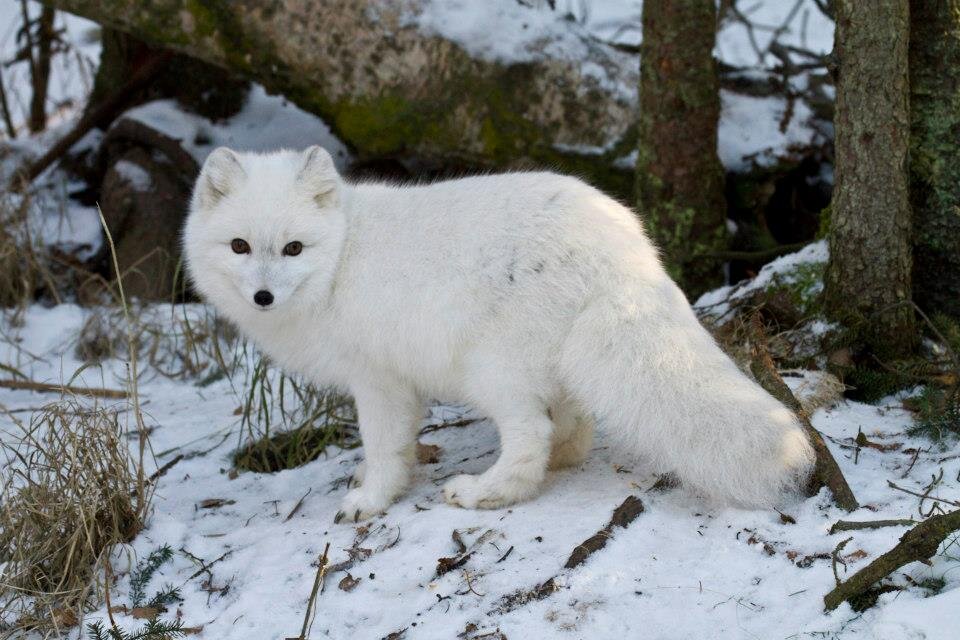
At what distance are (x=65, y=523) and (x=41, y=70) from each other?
20.0ft

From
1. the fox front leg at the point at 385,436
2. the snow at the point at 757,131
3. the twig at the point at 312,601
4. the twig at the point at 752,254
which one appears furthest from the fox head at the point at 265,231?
the snow at the point at 757,131

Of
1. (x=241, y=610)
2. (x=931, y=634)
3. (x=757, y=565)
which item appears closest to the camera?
(x=931, y=634)

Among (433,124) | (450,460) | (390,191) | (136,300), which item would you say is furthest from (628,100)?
(136,300)

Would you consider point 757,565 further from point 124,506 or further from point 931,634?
point 124,506

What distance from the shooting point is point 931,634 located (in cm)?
228

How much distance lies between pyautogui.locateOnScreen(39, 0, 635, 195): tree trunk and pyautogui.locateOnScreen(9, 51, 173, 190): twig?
1461 mm

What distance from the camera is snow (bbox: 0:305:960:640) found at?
256cm

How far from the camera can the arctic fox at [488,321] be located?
292 cm

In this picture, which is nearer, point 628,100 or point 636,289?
point 636,289

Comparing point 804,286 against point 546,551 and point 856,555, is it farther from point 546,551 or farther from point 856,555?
point 546,551

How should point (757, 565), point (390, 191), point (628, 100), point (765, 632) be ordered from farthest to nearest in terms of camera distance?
point (628, 100) < point (390, 191) < point (757, 565) < point (765, 632)

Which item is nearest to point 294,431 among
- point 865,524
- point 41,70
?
point 865,524

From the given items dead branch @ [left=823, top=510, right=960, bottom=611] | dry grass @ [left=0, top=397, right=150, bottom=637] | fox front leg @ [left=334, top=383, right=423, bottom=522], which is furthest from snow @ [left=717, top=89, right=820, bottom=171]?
dry grass @ [left=0, top=397, right=150, bottom=637]

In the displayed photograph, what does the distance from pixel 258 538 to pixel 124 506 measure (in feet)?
1.55
